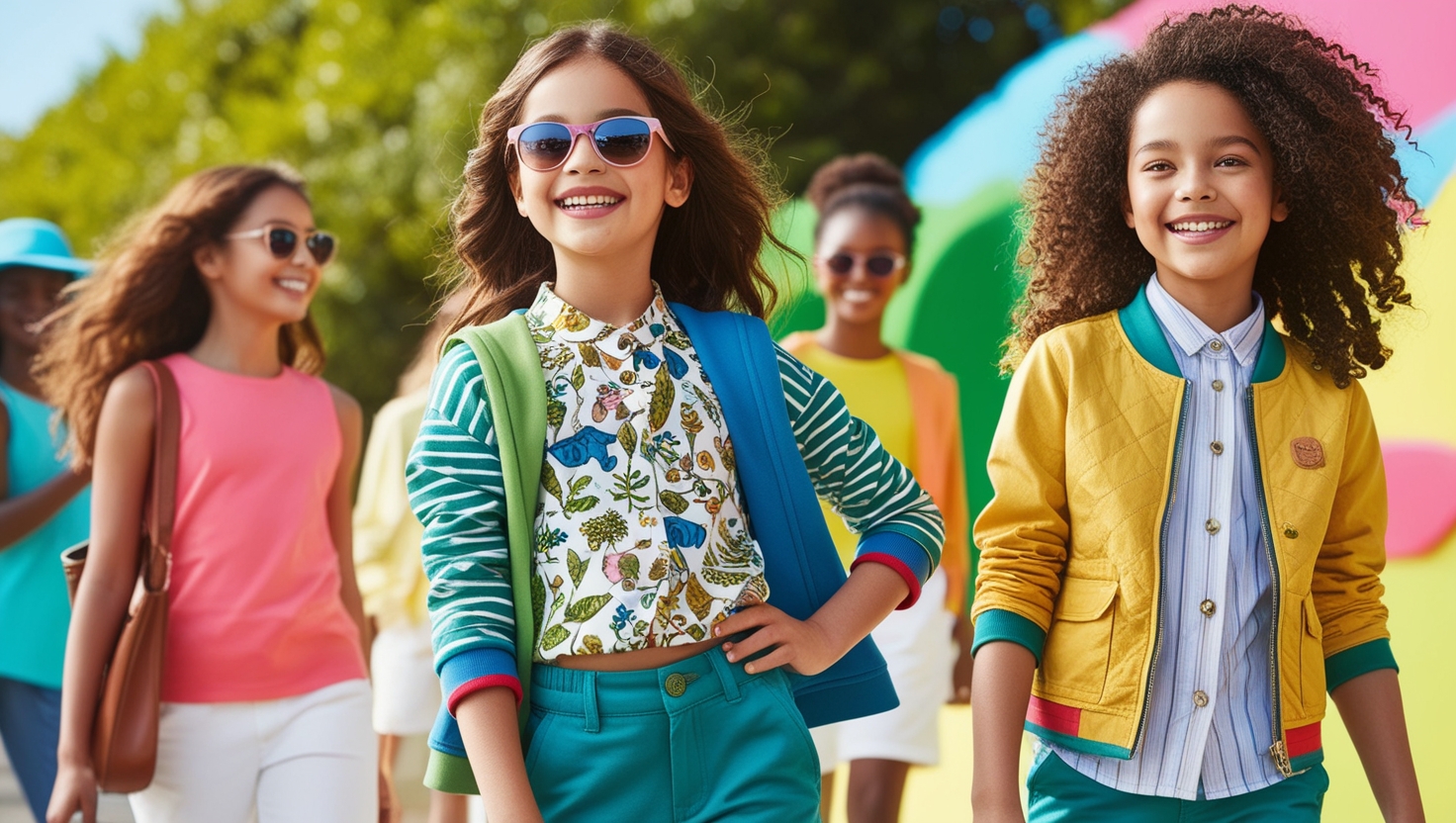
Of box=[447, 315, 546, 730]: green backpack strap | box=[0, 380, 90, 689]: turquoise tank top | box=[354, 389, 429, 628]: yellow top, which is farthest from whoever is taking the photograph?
box=[354, 389, 429, 628]: yellow top

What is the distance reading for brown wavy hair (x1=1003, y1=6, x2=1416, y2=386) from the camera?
2.83 metres

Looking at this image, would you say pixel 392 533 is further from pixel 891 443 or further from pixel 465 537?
pixel 465 537

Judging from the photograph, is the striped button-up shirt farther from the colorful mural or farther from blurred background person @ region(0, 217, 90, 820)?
blurred background person @ region(0, 217, 90, 820)

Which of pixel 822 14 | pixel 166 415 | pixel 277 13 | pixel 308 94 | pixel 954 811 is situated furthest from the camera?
pixel 277 13

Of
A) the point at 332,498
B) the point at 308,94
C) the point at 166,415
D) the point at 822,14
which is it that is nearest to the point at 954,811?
the point at 332,498

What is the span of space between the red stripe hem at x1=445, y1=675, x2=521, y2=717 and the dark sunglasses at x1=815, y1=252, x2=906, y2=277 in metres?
3.58

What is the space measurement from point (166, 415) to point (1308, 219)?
2.86 m

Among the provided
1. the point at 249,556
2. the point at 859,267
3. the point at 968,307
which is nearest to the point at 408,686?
the point at 249,556

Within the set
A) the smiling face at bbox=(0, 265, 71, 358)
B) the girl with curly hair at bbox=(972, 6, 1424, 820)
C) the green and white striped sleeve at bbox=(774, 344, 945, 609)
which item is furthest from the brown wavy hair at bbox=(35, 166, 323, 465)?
the girl with curly hair at bbox=(972, 6, 1424, 820)

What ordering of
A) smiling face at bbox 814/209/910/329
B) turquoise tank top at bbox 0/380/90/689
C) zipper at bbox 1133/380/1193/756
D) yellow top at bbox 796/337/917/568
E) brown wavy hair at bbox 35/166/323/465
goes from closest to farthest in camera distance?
zipper at bbox 1133/380/1193/756 → brown wavy hair at bbox 35/166/323/465 → turquoise tank top at bbox 0/380/90/689 → yellow top at bbox 796/337/917/568 → smiling face at bbox 814/209/910/329

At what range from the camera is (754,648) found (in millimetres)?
2480

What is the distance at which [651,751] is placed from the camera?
240cm

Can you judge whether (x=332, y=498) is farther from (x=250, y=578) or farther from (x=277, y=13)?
(x=277, y=13)

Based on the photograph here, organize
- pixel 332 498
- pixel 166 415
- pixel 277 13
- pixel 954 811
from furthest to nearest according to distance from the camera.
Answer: pixel 277 13
pixel 954 811
pixel 332 498
pixel 166 415
